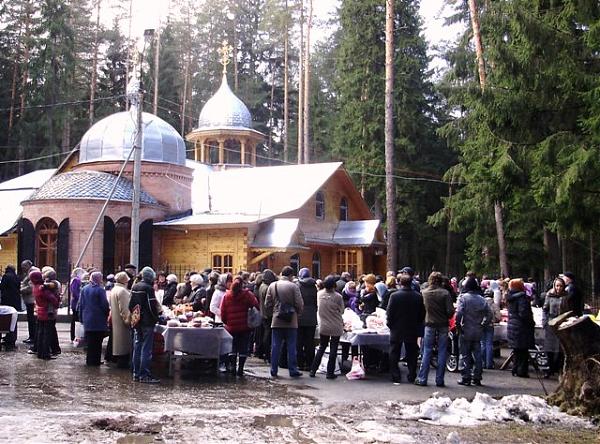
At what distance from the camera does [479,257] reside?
3034 cm

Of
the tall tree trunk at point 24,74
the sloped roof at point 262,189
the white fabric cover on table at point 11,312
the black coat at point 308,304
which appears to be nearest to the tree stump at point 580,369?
the black coat at point 308,304

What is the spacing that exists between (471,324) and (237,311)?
12.7ft

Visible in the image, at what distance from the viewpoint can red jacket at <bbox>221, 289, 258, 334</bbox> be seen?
12.4 metres

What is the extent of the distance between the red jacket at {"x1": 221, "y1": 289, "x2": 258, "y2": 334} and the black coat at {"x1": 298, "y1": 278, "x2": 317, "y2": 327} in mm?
957

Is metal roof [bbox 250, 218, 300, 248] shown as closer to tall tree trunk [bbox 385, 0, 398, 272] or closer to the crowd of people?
tall tree trunk [bbox 385, 0, 398, 272]

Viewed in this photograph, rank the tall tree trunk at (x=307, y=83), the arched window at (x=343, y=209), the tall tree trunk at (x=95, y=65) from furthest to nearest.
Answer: the tall tree trunk at (x=95, y=65), the tall tree trunk at (x=307, y=83), the arched window at (x=343, y=209)

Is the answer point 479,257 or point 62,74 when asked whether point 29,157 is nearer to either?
point 62,74

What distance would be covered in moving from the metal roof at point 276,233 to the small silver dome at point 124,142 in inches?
244

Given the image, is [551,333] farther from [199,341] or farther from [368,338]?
[199,341]

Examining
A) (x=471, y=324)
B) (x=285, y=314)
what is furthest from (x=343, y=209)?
(x=471, y=324)

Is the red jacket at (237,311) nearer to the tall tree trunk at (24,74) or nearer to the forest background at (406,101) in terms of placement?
the forest background at (406,101)

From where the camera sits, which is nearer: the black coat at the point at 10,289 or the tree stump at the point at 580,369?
the tree stump at the point at 580,369

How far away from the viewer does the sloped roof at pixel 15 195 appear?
3152 centimetres

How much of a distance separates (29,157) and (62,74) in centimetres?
606
